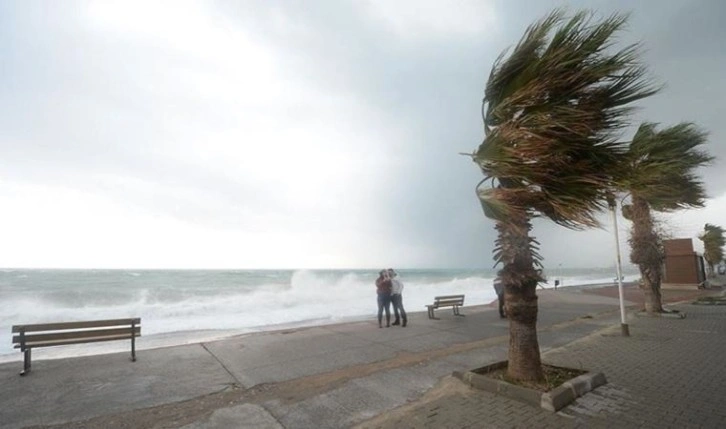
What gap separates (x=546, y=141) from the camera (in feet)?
13.9

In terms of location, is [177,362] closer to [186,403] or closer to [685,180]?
[186,403]

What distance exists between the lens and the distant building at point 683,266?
76.5 feet

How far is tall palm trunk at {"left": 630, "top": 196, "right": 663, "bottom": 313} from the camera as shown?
11727 millimetres

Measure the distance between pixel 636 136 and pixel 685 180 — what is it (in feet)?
11.1

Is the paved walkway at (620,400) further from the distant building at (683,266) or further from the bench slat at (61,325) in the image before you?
the distant building at (683,266)

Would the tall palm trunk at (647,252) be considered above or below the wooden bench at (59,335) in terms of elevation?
above

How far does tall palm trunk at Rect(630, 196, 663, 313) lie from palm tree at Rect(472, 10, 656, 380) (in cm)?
942

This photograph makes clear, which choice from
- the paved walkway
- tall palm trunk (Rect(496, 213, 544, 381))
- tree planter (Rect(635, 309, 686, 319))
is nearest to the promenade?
the paved walkway

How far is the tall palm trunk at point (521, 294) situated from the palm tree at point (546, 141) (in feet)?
0.05

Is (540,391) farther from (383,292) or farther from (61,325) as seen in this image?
(61,325)

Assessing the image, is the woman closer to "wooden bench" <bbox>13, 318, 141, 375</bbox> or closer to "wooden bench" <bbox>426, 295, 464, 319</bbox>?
"wooden bench" <bbox>426, 295, 464, 319</bbox>

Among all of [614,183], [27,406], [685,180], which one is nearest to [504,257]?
[614,183]

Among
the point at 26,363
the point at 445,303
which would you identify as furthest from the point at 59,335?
the point at 445,303

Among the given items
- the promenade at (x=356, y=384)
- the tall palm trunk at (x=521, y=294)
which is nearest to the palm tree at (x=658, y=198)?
the promenade at (x=356, y=384)
